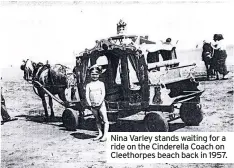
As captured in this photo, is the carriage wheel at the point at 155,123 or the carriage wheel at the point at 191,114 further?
the carriage wheel at the point at 191,114

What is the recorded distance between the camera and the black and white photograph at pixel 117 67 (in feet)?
13.4

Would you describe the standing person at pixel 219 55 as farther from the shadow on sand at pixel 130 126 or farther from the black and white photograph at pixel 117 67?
the shadow on sand at pixel 130 126

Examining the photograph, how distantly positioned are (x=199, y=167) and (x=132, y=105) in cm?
89

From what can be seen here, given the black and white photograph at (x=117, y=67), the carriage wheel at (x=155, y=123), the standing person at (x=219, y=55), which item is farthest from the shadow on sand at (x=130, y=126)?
the standing person at (x=219, y=55)

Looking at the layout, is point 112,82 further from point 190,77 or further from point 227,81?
point 227,81

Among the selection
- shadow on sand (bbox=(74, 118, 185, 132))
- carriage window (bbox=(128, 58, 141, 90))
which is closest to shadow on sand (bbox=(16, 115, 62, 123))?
shadow on sand (bbox=(74, 118, 185, 132))

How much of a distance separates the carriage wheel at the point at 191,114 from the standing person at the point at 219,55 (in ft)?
1.86
